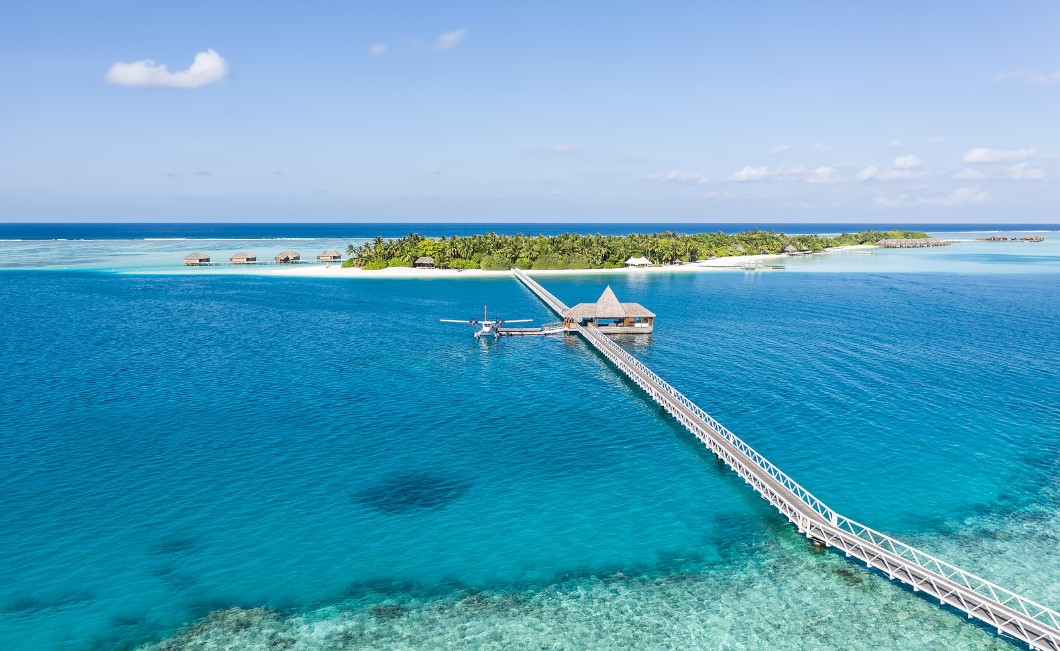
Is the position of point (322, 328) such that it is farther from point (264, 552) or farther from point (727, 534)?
point (727, 534)

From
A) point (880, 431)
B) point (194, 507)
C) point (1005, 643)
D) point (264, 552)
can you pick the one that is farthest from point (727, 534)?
point (194, 507)

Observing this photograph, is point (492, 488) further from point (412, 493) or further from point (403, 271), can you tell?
point (403, 271)

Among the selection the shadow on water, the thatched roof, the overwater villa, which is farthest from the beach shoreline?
the shadow on water

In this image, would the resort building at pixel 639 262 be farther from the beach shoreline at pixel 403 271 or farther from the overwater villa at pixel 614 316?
the overwater villa at pixel 614 316

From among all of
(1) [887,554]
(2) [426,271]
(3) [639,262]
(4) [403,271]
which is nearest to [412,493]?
(1) [887,554]

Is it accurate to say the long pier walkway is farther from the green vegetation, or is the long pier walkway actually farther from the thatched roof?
the green vegetation
